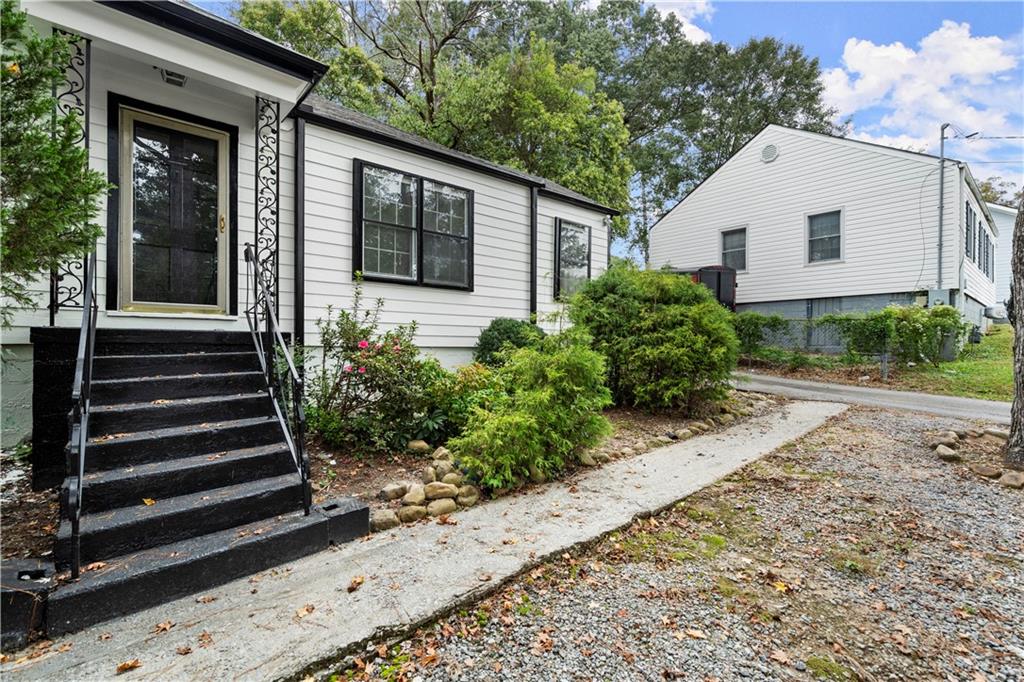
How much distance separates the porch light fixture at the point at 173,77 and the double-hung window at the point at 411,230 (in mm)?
1841

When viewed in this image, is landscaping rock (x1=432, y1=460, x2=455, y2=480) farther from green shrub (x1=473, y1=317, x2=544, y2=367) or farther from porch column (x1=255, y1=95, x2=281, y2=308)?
green shrub (x1=473, y1=317, x2=544, y2=367)

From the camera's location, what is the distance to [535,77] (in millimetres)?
13719

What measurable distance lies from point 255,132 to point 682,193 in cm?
2111

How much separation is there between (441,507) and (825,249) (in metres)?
13.7

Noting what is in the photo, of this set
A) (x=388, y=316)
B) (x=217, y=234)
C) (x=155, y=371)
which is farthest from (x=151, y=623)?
(x=388, y=316)

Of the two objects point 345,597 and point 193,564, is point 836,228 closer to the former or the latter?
point 345,597

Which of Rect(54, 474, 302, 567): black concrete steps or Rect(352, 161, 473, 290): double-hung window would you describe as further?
Rect(352, 161, 473, 290): double-hung window

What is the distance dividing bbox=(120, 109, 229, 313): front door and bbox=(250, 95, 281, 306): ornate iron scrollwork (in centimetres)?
32

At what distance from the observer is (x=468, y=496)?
11.5 feet

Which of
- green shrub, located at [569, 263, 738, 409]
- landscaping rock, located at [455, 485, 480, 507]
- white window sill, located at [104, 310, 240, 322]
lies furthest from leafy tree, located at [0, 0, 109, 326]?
green shrub, located at [569, 263, 738, 409]

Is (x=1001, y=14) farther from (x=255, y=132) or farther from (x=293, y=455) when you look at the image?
(x=293, y=455)

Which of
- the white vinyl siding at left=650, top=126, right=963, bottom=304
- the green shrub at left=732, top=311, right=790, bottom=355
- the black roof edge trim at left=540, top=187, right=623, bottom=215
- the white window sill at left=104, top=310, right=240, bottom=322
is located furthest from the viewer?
the white vinyl siding at left=650, top=126, right=963, bottom=304

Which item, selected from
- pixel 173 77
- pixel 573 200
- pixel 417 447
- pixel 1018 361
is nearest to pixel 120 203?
pixel 173 77

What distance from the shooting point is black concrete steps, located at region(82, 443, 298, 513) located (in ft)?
8.27
